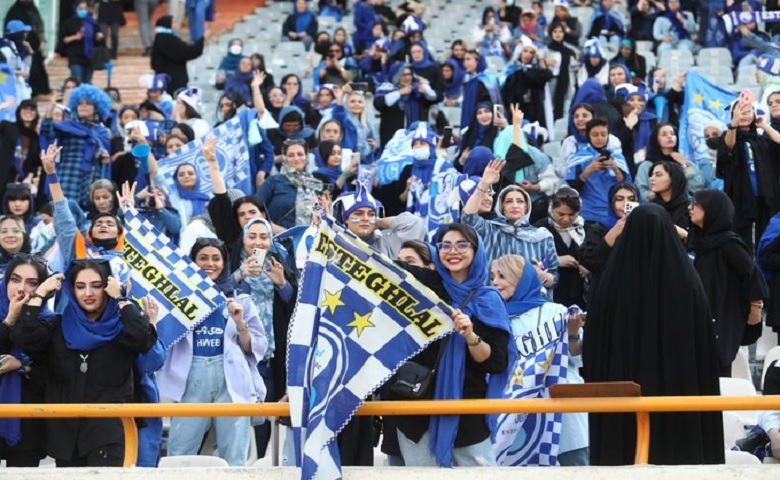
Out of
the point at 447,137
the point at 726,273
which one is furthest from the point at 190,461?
the point at 447,137

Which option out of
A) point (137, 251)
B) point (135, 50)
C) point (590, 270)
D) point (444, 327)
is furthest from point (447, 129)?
point (135, 50)

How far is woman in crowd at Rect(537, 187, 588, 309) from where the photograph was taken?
11.5 meters

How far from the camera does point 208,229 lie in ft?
39.8

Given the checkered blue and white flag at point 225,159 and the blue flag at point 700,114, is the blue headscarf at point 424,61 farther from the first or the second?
the checkered blue and white flag at point 225,159

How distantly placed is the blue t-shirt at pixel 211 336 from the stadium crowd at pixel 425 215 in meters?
0.01

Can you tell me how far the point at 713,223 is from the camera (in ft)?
35.1

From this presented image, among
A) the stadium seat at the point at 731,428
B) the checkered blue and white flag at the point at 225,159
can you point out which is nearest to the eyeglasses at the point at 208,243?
the stadium seat at the point at 731,428

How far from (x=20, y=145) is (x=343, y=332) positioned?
34.5ft

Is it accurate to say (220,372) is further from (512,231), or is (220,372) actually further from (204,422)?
(512,231)

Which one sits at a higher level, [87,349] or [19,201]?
[19,201]

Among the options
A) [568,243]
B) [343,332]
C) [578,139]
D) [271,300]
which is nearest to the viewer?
[343,332]

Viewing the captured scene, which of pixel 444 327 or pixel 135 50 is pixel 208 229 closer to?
pixel 444 327

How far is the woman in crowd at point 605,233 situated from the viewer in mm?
10555

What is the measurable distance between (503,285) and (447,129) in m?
6.59
